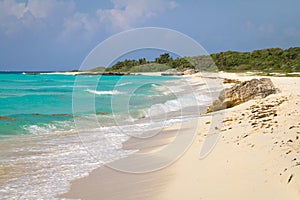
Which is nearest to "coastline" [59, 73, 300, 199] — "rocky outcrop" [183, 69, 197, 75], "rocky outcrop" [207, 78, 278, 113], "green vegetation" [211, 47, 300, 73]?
"rocky outcrop" [207, 78, 278, 113]

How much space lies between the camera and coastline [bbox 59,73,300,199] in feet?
13.9

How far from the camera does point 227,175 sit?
488 centimetres

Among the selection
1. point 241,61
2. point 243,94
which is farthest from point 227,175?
point 241,61

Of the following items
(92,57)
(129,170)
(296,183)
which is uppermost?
(92,57)

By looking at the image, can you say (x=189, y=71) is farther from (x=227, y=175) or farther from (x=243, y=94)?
(x=227, y=175)

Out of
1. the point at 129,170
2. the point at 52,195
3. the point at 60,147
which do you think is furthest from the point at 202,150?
the point at 60,147

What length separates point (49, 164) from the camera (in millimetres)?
6754

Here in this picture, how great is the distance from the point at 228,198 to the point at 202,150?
2689 millimetres

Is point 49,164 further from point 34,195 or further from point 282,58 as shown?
point 282,58

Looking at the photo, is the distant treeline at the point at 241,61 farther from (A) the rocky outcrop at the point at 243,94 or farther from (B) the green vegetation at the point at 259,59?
(A) the rocky outcrop at the point at 243,94

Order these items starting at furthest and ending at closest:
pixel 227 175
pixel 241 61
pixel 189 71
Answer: pixel 241 61 < pixel 189 71 < pixel 227 175

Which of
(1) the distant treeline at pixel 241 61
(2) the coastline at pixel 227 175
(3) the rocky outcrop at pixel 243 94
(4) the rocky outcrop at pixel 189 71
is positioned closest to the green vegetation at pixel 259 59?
(1) the distant treeline at pixel 241 61

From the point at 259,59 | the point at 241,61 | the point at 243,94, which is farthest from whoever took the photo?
the point at 241,61

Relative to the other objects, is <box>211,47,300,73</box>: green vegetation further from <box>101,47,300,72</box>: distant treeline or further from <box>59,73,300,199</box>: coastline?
<box>59,73,300,199</box>: coastline
